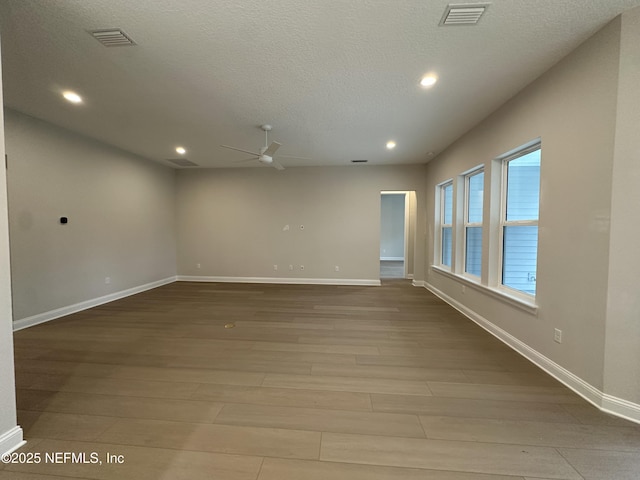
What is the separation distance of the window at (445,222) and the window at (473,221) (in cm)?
72

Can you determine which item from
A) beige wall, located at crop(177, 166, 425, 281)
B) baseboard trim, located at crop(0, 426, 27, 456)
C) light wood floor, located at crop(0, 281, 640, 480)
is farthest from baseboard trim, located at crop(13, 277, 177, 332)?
baseboard trim, located at crop(0, 426, 27, 456)

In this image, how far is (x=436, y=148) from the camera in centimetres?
474

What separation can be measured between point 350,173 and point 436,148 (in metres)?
1.97

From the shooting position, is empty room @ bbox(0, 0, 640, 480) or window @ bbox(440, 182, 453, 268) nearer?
empty room @ bbox(0, 0, 640, 480)

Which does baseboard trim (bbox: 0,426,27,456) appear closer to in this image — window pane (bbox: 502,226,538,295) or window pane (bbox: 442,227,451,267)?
window pane (bbox: 502,226,538,295)

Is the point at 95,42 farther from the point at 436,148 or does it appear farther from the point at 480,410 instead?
the point at 436,148

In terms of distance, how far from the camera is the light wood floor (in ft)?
4.58

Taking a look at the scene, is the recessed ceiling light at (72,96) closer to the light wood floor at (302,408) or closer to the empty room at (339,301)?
the empty room at (339,301)

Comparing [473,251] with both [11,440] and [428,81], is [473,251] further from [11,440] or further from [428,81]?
[11,440]

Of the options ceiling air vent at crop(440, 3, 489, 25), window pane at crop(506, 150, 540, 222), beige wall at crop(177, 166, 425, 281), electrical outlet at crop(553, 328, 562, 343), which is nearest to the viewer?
ceiling air vent at crop(440, 3, 489, 25)

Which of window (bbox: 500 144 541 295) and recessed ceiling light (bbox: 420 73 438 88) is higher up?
recessed ceiling light (bbox: 420 73 438 88)

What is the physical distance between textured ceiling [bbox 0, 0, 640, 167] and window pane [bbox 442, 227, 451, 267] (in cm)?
207

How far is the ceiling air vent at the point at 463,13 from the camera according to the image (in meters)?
1.68

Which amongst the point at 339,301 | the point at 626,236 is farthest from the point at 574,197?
the point at 339,301
